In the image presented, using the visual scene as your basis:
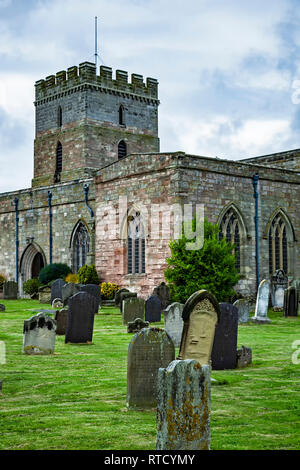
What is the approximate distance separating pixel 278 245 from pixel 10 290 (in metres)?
14.3

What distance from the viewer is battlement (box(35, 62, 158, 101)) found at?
46719 mm

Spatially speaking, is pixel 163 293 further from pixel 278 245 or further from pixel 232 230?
pixel 278 245

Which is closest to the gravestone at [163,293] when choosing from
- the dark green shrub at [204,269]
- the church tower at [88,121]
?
the dark green shrub at [204,269]

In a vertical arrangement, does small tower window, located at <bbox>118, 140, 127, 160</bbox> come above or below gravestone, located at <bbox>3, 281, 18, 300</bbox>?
above

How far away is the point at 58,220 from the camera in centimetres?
3725

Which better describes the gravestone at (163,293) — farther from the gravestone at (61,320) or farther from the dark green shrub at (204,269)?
the gravestone at (61,320)

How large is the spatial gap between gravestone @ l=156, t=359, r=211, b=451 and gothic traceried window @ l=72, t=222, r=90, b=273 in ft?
95.4

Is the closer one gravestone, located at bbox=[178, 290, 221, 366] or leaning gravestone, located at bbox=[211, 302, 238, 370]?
gravestone, located at bbox=[178, 290, 221, 366]

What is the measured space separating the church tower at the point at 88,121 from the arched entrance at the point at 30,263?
305 inches

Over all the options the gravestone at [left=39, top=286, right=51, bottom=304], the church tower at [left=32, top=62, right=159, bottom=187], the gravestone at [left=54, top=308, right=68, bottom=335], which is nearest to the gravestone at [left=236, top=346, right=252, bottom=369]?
the gravestone at [left=54, top=308, right=68, bottom=335]

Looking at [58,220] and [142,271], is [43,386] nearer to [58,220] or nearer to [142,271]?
[142,271]

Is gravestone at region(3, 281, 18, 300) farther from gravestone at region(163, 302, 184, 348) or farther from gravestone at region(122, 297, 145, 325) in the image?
gravestone at region(163, 302, 184, 348)

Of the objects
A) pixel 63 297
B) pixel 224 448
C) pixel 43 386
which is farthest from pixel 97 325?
pixel 224 448
